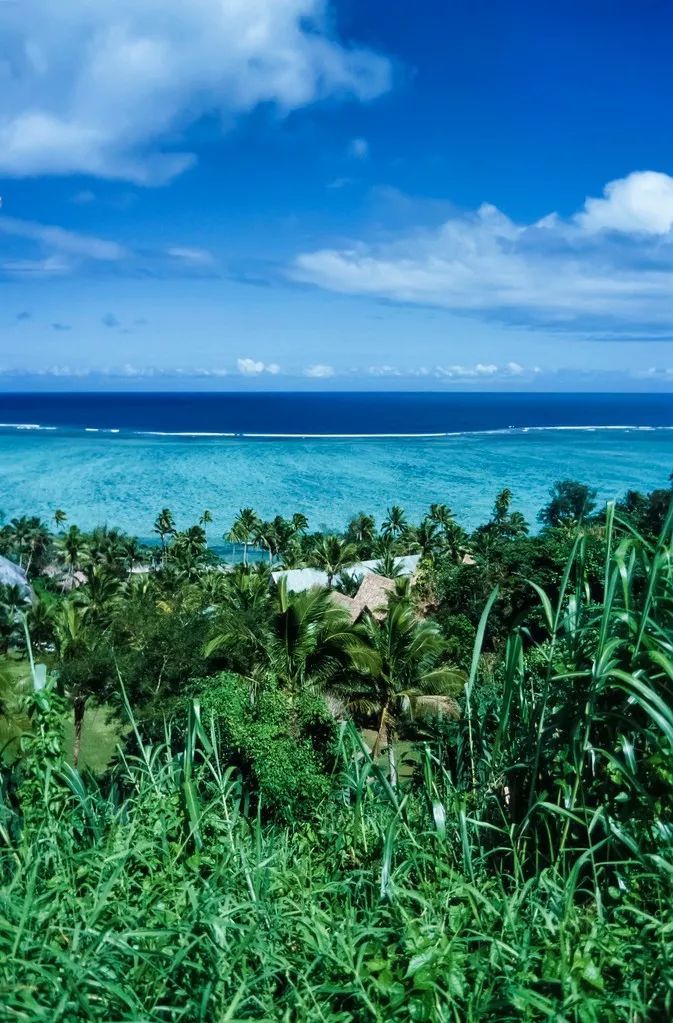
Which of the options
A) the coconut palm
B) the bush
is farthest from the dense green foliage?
the coconut palm

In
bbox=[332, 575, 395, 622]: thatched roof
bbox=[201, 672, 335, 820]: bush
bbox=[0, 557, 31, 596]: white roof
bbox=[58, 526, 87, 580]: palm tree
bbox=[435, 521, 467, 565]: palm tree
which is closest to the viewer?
bbox=[201, 672, 335, 820]: bush

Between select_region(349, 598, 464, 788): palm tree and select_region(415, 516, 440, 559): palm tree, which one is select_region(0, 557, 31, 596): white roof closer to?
select_region(415, 516, 440, 559): palm tree

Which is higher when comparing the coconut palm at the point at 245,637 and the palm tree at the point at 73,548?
the coconut palm at the point at 245,637

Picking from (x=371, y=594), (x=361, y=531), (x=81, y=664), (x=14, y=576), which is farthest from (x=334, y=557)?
(x=81, y=664)

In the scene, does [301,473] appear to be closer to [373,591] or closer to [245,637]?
[373,591]

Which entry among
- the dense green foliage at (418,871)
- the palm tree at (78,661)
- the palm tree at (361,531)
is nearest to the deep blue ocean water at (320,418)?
the palm tree at (361,531)

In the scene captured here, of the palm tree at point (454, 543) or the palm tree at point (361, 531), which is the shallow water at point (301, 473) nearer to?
the palm tree at point (361, 531)

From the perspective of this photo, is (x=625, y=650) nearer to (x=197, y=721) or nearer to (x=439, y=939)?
(x=439, y=939)
